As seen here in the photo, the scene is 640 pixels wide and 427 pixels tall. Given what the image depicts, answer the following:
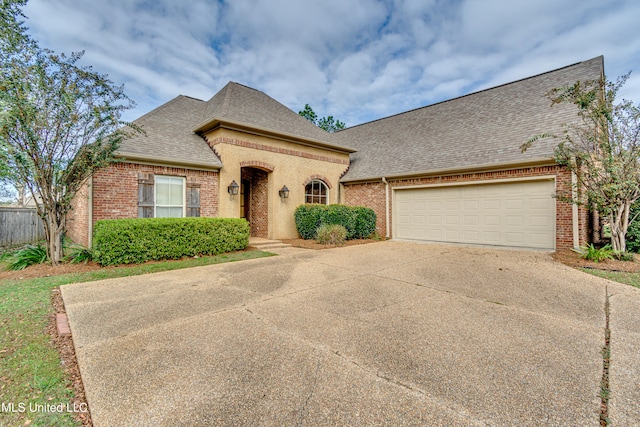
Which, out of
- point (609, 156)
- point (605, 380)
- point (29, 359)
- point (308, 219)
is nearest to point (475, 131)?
point (609, 156)

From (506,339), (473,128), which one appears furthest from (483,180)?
(506,339)

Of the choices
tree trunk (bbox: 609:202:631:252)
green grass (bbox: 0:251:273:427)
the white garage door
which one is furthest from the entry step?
tree trunk (bbox: 609:202:631:252)

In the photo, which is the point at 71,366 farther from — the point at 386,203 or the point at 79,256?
the point at 386,203

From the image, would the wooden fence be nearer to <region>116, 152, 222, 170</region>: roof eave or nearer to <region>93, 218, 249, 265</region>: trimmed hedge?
<region>93, 218, 249, 265</region>: trimmed hedge

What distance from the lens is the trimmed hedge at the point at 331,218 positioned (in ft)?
35.9

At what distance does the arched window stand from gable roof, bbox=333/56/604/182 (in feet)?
4.02

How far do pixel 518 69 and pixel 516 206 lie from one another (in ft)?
33.0

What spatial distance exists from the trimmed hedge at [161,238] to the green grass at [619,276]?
346 inches

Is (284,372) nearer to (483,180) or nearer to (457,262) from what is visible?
(457,262)

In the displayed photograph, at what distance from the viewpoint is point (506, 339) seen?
2953 mm

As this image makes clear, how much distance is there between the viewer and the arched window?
12.6m

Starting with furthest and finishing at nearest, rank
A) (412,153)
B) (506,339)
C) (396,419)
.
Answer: (412,153)
(506,339)
(396,419)

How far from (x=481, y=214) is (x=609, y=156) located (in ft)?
11.6

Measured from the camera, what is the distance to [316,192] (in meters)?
13.0
